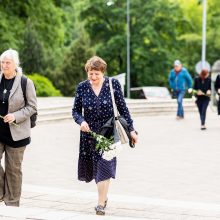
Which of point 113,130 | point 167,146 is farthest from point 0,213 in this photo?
point 167,146

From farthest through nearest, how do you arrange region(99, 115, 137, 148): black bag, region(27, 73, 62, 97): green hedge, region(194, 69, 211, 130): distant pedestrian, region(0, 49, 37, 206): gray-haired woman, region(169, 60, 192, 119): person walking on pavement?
1. region(27, 73, 62, 97): green hedge
2. region(169, 60, 192, 119): person walking on pavement
3. region(194, 69, 211, 130): distant pedestrian
4. region(99, 115, 137, 148): black bag
5. region(0, 49, 37, 206): gray-haired woman

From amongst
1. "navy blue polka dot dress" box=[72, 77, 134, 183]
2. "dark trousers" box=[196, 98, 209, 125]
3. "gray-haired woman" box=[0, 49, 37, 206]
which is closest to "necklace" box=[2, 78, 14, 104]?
"gray-haired woman" box=[0, 49, 37, 206]

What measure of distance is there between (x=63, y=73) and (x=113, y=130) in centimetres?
3679

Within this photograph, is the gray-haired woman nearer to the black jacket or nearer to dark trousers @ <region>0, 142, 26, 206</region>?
dark trousers @ <region>0, 142, 26, 206</region>

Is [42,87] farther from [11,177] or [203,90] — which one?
[11,177]

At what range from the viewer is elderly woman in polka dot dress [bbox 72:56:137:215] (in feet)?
25.0

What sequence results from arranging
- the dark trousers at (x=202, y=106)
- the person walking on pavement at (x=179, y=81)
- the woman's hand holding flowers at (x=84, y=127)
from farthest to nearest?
the person walking on pavement at (x=179, y=81) < the dark trousers at (x=202, y=106) < the woman's hand holding flowers at (x=84, y=127)

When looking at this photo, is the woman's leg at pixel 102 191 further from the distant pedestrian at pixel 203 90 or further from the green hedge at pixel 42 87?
the green hedge at pixel 42 87

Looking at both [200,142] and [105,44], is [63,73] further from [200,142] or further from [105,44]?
[200,142]

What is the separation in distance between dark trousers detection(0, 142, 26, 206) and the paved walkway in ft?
1.00

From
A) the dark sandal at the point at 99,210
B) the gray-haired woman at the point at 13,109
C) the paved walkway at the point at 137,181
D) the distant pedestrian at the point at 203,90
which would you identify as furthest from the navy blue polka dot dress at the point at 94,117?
the distant pedestrian at the point at 203,90

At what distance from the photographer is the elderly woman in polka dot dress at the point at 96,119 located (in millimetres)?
7613

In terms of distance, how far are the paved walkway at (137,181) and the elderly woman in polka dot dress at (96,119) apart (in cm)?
35

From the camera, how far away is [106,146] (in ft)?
24.5
